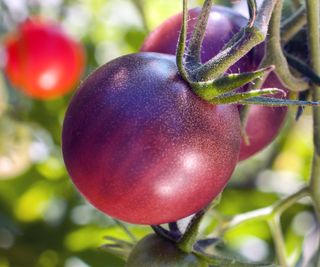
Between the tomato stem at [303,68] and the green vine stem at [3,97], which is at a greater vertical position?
the tomato stem at [303,68]

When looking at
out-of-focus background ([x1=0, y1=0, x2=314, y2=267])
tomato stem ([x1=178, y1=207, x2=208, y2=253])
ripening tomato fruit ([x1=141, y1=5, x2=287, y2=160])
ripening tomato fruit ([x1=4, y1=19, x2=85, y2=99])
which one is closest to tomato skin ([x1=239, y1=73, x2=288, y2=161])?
ripening tomato fruit ([x1=141, y1=5, x2=287, y2=160])

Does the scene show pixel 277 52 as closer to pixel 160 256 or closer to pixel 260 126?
pixel 260 126

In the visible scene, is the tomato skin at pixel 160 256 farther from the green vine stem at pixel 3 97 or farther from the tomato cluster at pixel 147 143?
the green vine stem at pixel 3 97

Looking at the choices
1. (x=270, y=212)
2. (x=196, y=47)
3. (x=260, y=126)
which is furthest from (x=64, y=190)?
(x=196, y=47)

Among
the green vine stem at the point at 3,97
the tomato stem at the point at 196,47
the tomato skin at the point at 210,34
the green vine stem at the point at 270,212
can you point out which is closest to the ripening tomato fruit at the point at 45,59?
the green vine stem at the point at 3,97

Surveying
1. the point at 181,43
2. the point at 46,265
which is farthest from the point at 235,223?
the point at 46,265

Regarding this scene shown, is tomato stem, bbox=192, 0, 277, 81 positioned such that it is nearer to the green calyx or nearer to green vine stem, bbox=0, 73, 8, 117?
the green calyx
